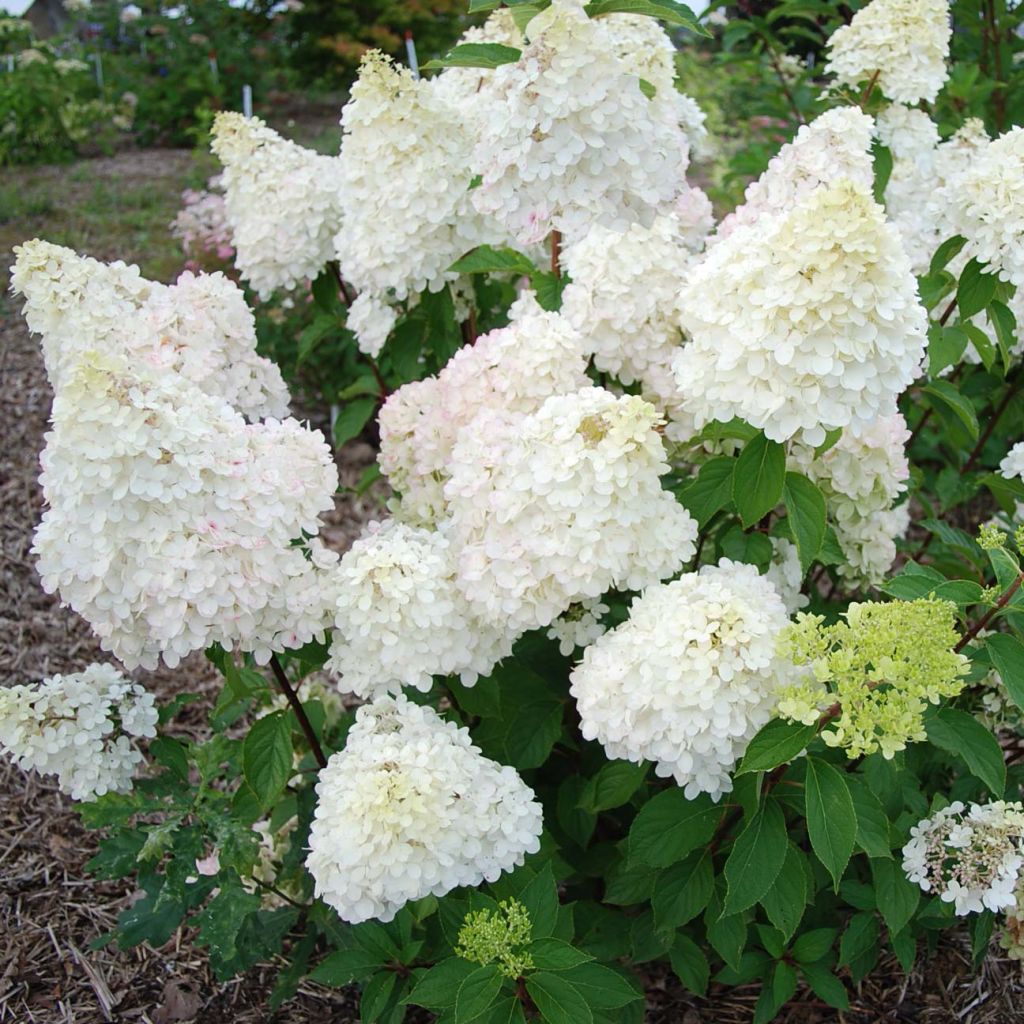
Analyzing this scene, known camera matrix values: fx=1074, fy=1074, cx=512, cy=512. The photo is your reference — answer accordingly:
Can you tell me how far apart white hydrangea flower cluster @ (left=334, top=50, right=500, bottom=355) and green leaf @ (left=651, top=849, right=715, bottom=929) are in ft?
4.25

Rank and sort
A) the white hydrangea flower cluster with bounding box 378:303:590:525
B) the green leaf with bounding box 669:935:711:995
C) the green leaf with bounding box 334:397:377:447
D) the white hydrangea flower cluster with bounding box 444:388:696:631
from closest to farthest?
the white hydrangea flower cluster with bounding box 444:388:696:631
the white hydrangea flower cluster with bounding box 378:303:590:525
the green leaf with bounding box 669:935:711:995
the green leaf with bounding box 334:397:377:447

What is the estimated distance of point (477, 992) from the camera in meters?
1.56

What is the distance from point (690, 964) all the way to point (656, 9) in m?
1.78

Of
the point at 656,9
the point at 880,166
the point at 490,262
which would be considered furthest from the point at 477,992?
the point at 880,166

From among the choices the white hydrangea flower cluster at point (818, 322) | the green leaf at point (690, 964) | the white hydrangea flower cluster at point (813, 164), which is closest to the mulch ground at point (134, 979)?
the green leaf at point (690, 964)

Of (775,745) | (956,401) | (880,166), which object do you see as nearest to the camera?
(775,745)

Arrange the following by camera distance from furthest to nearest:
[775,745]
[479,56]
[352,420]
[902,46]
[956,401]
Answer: [352,420] < [902,46] < [956,401] < [479,56] < [775,745]

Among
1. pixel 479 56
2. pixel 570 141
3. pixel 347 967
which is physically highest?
pixel 479 56

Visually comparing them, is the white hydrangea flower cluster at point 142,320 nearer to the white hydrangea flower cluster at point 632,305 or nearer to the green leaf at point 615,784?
the white hydrangea flower cluster at point 632,305

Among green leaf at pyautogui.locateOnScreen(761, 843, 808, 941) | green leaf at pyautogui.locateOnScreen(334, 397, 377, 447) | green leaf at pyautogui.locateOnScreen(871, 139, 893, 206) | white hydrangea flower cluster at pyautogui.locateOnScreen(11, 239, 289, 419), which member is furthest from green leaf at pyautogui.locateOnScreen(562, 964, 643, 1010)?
green leaf at pyautogui.locateOnScreen(871, 139, 893, 206)

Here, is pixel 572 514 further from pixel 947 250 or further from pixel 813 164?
pixel 947 250

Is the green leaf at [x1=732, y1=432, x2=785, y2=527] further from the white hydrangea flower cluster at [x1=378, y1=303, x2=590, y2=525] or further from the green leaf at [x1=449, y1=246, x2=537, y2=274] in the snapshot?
the green leaf at [x1=449, y1=246, x2=537, y2=274]

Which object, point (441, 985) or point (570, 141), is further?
point (570, 141)

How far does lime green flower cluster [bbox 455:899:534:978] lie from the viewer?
157 centimetres
